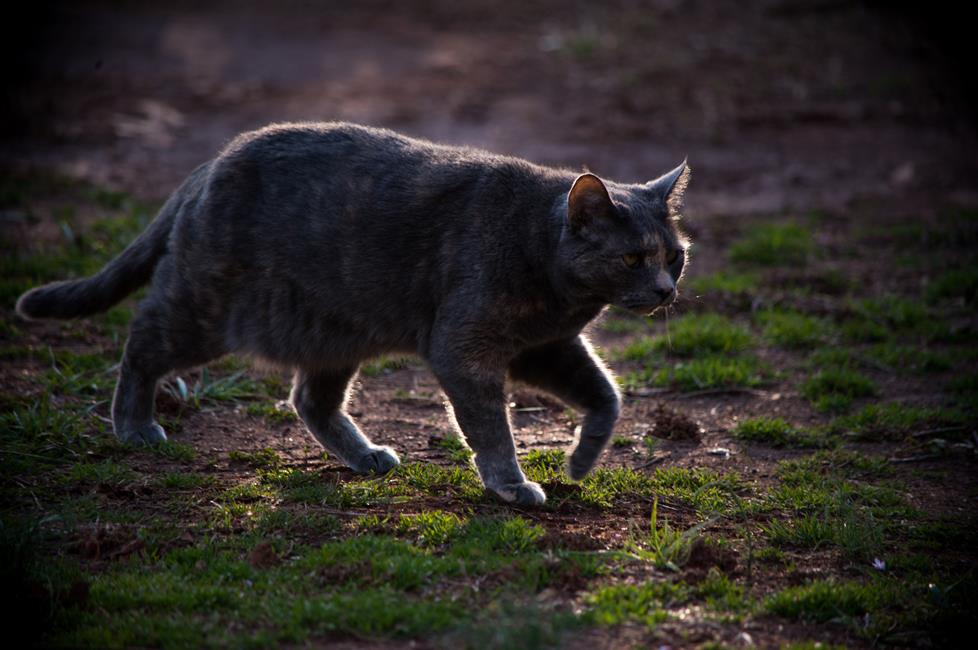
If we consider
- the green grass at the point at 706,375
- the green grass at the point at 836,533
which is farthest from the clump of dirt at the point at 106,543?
the green grass at the point at 706,375

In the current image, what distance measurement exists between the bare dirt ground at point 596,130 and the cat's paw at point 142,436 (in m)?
0.12

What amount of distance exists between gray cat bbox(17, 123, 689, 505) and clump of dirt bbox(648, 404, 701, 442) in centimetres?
84

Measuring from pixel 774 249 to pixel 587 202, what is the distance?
4.24m

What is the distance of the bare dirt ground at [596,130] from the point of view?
478 centimetres

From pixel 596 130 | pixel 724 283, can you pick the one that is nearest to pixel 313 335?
pixel 724 283

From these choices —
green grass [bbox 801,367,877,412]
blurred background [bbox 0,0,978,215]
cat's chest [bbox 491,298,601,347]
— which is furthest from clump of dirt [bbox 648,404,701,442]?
blurred background [bbox 0,0,978,215]

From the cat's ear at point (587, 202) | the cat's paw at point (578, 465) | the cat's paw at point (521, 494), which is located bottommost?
the cat's paw at point (521, 494)

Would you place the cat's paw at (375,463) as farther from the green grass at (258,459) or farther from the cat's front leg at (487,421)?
the cat's front leg at (487,421)

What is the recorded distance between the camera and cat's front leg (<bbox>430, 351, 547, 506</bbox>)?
426 centimetres

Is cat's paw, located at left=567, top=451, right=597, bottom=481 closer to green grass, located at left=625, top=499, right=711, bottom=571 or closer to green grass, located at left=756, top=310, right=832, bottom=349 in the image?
green grass, located at left=625, top=499, right=711, bottom=571

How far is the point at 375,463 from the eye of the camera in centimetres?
478

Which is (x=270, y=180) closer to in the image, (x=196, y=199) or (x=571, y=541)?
(x=196, y=199)

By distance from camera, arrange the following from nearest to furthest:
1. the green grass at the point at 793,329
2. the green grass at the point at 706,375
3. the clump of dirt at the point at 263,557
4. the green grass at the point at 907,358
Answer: the clump of dirt at the point at 263,557 → the green grass at the point at 706,375 → the green grass at the point at 907,358 → the green grass at the point at 793,329

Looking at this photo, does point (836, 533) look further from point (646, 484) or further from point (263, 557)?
point (263, 557)
